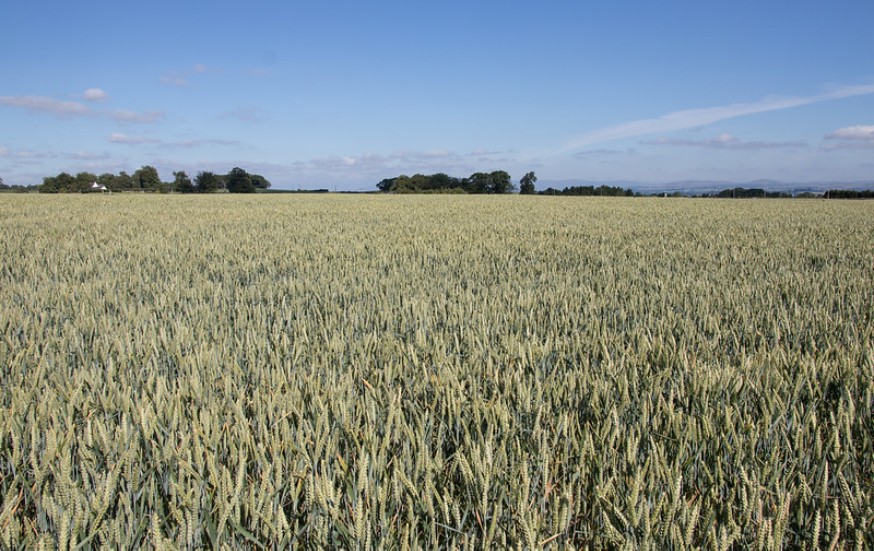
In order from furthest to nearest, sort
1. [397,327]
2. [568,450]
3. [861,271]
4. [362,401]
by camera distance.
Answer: [861,271]
[397,327]
[362,401]
[568,450]

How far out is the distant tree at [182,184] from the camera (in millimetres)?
67500

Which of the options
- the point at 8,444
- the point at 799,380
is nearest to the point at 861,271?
the point at 799,380

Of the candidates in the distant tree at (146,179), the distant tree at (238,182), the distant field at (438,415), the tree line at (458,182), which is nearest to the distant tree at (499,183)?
the tree line at (458,182)

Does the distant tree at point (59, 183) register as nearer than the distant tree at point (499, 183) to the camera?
Yes

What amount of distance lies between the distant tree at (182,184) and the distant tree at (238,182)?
Result: 4.76 meters

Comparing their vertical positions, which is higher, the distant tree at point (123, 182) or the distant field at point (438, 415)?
the distant tree at point (123, 182)

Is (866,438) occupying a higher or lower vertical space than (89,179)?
Answer: lower

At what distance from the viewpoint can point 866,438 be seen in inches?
63.2

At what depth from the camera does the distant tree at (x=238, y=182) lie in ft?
233

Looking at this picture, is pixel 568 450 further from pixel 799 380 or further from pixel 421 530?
pixel 799 380

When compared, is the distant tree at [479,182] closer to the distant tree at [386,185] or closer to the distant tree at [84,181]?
the distant tree at [386,185]

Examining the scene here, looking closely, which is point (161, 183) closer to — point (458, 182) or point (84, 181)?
point (84, 181)

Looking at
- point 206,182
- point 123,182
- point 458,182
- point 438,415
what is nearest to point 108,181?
point 123,182

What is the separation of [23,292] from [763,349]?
4.66 m
